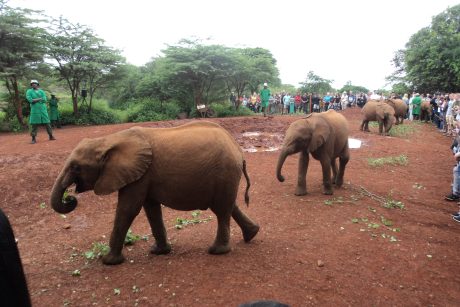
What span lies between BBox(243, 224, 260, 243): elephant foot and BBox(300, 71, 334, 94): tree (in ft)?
96.8

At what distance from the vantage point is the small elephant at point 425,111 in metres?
23.1

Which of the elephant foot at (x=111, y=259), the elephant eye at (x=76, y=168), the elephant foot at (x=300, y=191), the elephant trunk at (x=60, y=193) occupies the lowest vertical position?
the elephant foot at (x=111, y=259)

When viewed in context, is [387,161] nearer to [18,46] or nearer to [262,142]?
[262,142]

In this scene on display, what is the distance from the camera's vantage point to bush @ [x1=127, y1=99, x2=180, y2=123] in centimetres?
2123

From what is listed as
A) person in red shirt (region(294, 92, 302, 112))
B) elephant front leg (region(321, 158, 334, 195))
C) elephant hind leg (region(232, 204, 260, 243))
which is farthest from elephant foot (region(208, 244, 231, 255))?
person in red shirt (region(294, 92, 302, 112))

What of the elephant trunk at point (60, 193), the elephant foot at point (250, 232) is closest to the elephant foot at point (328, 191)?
the elephant foot at point (250, 232)

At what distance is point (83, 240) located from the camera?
5.65 m

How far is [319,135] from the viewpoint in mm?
7430

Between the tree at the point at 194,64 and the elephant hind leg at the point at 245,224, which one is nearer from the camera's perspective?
the elephant hind leg at the point at 245,224

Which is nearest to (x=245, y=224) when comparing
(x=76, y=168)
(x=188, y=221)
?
(x=188, y=221)

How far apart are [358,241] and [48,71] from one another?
58.0 ft

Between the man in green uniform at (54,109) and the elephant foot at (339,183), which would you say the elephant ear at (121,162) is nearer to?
the elephant foot at (339,183)

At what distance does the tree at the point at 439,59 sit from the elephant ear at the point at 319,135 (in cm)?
2002

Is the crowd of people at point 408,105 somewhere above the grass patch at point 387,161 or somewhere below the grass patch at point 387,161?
above
